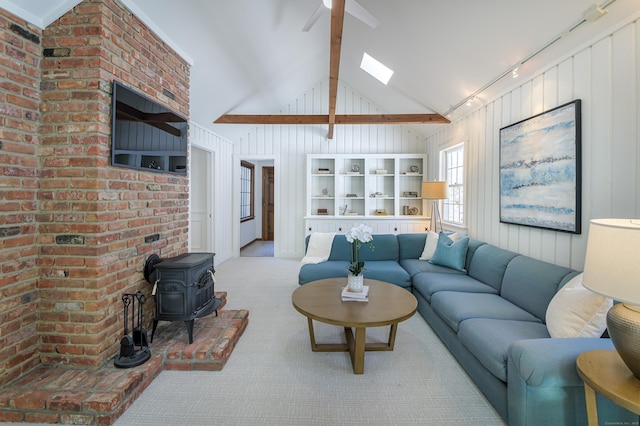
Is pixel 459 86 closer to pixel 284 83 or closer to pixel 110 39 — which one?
pixel 284 83

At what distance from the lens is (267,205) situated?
28.6 ft

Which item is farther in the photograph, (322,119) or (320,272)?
(322,119)

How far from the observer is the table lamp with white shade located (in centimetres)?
108

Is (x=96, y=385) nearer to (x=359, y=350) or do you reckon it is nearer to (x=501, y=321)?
(x=359, y=350)

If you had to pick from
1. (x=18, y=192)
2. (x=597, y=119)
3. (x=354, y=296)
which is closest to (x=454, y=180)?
(x=597, y=119)

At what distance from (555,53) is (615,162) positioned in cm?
109

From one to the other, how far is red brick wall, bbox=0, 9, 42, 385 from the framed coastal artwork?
3962mm

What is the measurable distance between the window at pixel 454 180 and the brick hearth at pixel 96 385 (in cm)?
381

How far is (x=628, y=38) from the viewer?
1.88 metres

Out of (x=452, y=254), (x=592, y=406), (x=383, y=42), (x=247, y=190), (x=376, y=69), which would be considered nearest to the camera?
(x=592, y=406)

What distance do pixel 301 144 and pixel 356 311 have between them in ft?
15.0

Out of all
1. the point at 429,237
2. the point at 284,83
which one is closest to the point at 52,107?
the point at 284,83

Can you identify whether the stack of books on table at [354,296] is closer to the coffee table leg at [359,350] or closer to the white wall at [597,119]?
the coffee table leg at [359,350]

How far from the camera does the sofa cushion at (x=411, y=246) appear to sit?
13.5 feet
